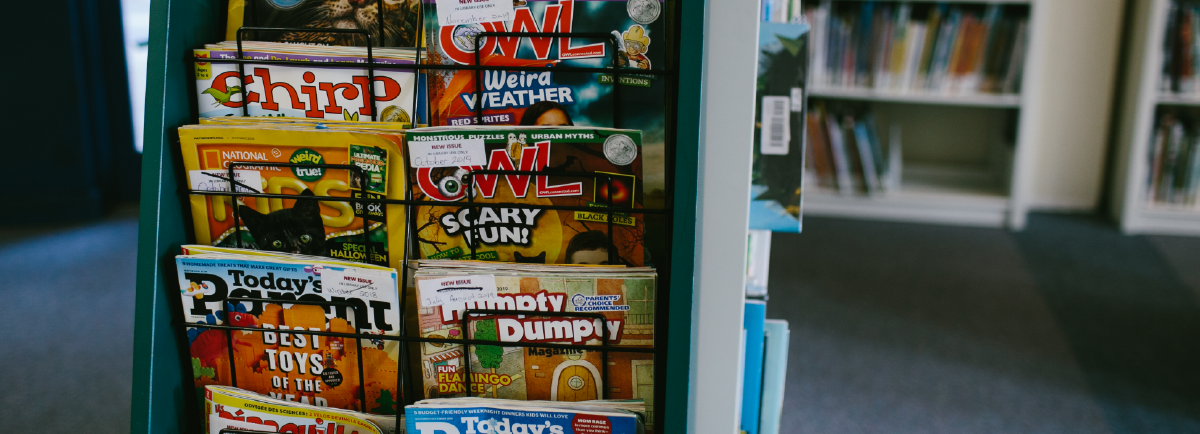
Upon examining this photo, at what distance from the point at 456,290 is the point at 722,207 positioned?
228 mm

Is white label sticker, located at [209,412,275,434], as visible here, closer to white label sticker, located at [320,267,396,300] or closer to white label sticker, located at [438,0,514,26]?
white label sticker, located at [320,267,396,300]

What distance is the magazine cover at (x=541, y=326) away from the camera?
64cm

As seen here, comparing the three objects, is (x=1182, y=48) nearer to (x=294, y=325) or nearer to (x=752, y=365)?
(x=752, y=365)

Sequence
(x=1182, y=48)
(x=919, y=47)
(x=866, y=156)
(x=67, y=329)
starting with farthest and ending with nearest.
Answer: (x=866, y=156) < (x=919, y=47) < (x=1182, y=48) < (x=67, y=329)

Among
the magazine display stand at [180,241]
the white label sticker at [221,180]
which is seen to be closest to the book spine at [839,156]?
the magazine display stand at [180,241]

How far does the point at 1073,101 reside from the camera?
3.16 metres

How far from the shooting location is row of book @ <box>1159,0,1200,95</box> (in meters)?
2.74

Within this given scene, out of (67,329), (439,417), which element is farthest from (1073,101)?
(67,329)

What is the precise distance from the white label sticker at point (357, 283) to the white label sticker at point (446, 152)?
0.10 meters

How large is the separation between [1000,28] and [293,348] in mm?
2874

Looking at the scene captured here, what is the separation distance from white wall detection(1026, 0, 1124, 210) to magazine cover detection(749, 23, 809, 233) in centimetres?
248

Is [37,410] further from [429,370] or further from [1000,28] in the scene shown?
[1000,28]

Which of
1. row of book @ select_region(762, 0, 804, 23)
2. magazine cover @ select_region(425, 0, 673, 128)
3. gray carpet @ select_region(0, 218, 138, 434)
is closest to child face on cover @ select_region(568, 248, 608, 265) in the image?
magazine cover @ select_region(425, 0, 673, 128)

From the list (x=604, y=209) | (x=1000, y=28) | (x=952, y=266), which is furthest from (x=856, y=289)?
(x=604, y=209)
